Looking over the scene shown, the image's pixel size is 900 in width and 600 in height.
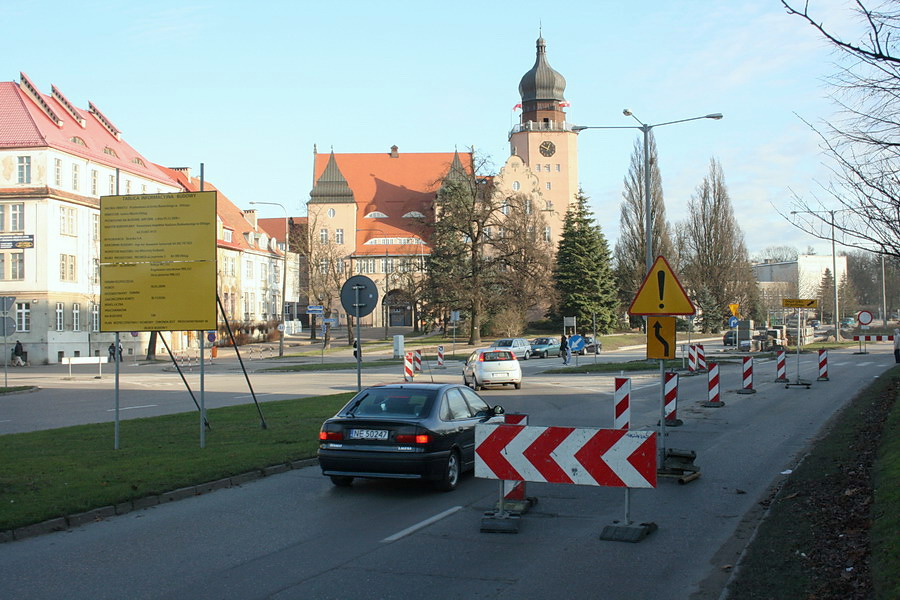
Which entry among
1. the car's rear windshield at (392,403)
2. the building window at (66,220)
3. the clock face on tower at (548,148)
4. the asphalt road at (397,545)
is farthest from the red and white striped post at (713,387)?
the clock face on tower at (548,148)

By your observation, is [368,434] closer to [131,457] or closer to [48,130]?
[131,457]

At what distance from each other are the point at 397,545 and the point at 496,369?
2118cm

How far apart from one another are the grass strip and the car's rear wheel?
290 centimetres

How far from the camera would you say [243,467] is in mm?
11742

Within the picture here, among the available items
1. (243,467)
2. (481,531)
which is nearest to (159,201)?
(243,467)

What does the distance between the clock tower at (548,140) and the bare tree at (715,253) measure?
20756mm

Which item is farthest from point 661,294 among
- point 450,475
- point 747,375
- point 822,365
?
point 822,365

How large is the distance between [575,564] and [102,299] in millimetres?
10160

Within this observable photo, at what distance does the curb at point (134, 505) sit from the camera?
8.20 metres

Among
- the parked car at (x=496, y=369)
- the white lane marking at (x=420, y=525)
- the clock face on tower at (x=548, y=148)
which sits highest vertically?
the clock face on tower at (x=548, y=148)

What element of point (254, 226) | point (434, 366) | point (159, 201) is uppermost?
point (254, 226)

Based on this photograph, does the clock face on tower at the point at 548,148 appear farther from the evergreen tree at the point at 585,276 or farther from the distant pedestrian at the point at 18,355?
the distant pedestrian at the point at 18,355

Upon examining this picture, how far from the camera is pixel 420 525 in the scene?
860 cm

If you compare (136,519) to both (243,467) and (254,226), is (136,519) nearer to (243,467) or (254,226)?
(243,467)
